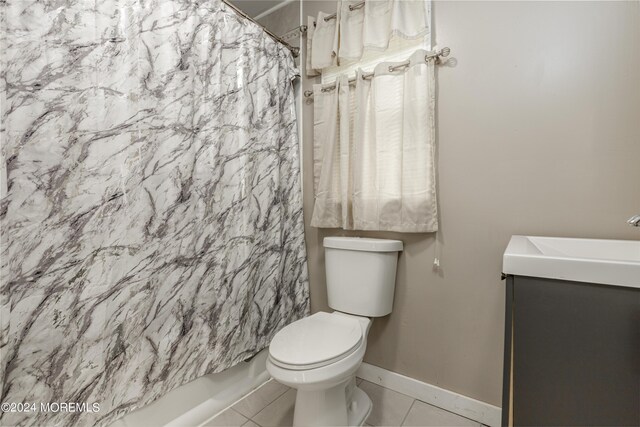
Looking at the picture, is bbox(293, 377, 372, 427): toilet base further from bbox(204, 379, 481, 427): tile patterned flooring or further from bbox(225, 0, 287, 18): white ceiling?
bbox(225, 0, 287, 18): white ceiling

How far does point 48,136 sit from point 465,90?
5.36 ft

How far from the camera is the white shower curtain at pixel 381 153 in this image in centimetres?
140

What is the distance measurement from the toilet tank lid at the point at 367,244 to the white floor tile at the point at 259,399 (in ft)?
2.79

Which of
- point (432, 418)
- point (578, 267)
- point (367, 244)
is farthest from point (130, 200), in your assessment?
point (432, 418)

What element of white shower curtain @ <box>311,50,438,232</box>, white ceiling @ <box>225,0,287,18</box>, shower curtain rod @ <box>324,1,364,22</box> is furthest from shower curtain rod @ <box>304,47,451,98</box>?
white ceiling @ <box>225,0,287,18</box>

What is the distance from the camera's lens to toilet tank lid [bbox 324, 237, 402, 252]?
4.68 feet

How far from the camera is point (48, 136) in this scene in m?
0.94

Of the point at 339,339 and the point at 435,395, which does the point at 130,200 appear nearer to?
the point at 339,339

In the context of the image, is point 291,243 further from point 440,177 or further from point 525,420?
point 525,420

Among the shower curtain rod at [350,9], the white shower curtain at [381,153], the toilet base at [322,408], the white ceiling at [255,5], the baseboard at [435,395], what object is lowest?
the baseboard at [435,395]

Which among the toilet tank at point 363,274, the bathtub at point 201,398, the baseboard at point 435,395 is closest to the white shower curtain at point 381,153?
the toilet tank at point 363,274

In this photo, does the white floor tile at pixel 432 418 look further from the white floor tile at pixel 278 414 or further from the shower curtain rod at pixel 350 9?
the shower curtain rod at pixel 350 9

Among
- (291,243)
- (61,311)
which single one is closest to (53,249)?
(61,311)

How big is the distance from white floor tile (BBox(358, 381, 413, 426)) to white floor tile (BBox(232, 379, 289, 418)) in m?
0.47
